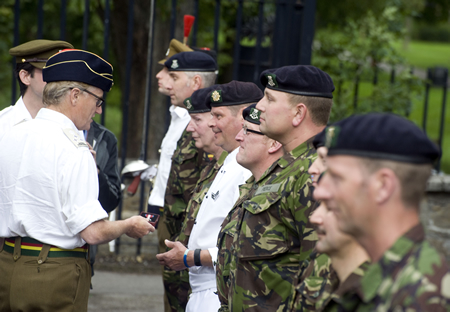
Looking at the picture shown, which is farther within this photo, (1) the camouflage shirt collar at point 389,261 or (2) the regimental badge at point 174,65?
(2) the regimental badge at point 174,65

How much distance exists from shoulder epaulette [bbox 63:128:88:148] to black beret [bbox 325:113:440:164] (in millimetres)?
1453

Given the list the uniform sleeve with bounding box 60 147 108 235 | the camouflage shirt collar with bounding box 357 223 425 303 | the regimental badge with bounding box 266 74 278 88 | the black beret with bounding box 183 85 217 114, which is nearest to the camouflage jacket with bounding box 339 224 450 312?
the camouflage shirt collar with bounding box 357 223 425 303

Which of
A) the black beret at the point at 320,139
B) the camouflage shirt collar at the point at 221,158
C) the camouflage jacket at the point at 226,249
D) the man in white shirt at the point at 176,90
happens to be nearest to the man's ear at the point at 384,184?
the black beret at the point at 320,139

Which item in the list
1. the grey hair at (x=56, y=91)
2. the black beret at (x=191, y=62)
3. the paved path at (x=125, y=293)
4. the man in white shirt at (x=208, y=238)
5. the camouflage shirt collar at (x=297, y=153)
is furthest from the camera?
the paved path at (x=125, y=293)

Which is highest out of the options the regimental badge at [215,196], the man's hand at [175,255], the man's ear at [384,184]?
the man's ear at [384,184]

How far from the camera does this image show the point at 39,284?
242 cm

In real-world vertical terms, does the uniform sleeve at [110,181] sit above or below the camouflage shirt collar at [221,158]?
below

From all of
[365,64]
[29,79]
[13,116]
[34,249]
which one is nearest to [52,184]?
[34,249]

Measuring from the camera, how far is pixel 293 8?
473 cm

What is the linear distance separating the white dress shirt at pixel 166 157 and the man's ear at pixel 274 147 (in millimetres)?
1790

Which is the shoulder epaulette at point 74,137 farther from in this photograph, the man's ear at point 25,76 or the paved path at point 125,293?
the paved path at point 125,293

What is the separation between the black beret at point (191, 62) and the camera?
4254 millimetres

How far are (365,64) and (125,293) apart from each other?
4.29 m

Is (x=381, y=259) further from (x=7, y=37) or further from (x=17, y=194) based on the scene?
(x=7, y=37)
